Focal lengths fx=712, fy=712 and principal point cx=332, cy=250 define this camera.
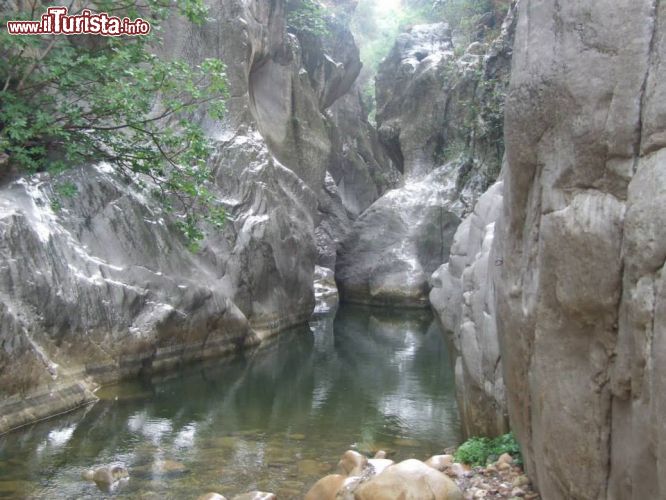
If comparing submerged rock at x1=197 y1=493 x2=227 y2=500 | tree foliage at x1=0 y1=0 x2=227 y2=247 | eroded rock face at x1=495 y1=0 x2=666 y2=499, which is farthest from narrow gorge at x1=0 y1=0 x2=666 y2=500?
submerged rock at x1=197 y1=493 x2=227 y2=500

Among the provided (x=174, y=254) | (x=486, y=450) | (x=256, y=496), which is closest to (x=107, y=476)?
(x=256, y=496)

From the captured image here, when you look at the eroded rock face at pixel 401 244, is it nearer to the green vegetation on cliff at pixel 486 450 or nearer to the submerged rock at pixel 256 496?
the green vegetation on cliff at pixel 486 450

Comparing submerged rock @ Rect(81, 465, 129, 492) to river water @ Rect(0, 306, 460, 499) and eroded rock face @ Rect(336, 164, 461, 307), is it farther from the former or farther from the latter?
eroded rock face @ Rect(336, 164, 461, 307)

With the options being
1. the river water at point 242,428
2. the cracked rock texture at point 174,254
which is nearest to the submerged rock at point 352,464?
the river water at point 242,428

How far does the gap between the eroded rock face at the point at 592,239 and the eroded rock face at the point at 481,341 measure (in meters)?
1.49

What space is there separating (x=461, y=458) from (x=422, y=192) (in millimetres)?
20938

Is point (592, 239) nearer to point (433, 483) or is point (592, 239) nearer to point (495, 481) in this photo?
point (433, 483)

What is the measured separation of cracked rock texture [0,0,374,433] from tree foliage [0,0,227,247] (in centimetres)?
80

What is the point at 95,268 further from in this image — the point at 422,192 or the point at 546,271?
the point at 422,192

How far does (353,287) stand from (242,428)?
57.0ft

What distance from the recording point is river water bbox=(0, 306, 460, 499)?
7607mm

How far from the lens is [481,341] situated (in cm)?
725

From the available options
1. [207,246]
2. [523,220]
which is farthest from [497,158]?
[523,220]

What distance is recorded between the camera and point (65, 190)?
11.3m
